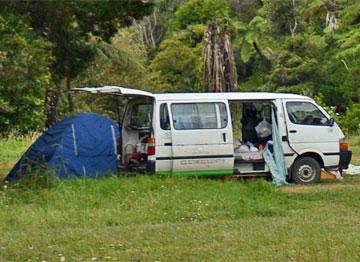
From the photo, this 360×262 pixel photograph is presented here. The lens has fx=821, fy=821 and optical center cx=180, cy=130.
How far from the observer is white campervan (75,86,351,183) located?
47.5 feet

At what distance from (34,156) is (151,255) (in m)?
7.69

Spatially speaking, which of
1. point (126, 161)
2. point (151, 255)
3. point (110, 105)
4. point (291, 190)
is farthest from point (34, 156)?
point (110, 105)

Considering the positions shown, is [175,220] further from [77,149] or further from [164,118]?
[77,149]

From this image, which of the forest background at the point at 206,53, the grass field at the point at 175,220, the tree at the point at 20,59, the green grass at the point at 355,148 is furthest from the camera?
the green grass at the point at 355,148

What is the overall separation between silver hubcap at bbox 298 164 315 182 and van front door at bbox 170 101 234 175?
4.74 ft

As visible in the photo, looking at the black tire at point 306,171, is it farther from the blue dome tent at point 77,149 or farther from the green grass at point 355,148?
the green grass at point 355,148

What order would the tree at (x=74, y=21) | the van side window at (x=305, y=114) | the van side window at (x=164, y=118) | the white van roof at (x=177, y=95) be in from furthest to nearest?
the van side window at (x=305, y=114) < the tree at (x=74, y=21) < the white van roof at (x=177, y=95) < the van side window at (x=164, y=118)

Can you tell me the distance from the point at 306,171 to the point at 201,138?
2.27 meters

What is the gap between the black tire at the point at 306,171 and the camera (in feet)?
50.6

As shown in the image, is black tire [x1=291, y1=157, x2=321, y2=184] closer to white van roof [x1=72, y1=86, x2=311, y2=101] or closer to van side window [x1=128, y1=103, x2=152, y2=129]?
white van roof [x1=72, y1=86, x2=311, y2=101]

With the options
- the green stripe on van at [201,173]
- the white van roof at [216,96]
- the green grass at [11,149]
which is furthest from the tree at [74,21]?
the green grass at [11,149]

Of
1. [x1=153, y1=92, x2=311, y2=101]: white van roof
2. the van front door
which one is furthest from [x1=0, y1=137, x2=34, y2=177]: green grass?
the van front door

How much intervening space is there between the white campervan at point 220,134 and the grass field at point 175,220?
70cm

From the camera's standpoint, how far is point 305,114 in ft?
50.9
